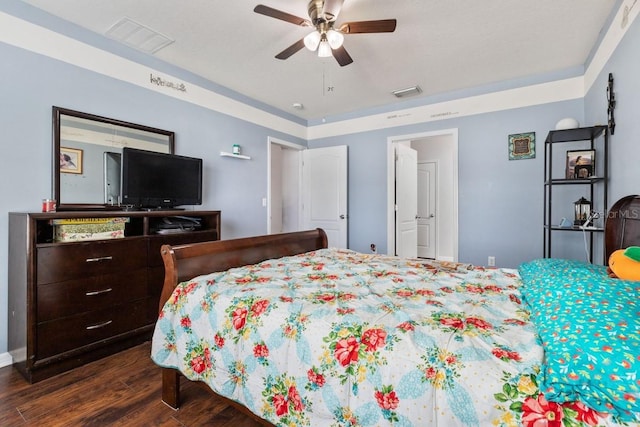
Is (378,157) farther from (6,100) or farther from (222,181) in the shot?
(6,100)

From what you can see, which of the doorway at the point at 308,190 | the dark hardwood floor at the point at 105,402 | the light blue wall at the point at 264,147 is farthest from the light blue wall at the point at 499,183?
the dark hardwood floor at the point at 105,402

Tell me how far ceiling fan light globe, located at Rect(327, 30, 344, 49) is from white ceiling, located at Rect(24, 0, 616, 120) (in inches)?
11.2

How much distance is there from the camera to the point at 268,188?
14.3ft

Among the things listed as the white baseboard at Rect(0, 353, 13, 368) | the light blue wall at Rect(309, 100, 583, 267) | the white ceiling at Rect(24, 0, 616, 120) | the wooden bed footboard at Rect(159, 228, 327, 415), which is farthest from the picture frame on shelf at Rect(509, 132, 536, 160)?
the white baseboard at Rect(0, 353, 13, 368)

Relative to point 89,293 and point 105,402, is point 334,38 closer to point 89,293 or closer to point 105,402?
point 89,293

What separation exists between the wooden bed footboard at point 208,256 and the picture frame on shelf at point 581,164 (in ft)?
8.64

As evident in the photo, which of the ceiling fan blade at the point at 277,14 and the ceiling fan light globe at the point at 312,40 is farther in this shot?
the ceiling fan light globe at the point at 312,40

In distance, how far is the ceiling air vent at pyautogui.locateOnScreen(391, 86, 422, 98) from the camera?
3.75m

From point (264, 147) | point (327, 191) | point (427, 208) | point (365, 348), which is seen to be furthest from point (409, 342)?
point (427, 208)

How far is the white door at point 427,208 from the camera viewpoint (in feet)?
20.4

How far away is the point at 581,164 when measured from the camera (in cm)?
284

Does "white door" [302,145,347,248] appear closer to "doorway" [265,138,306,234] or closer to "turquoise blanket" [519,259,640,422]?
"doorway" [265,138,306,234]

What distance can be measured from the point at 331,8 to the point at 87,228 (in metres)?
2.26

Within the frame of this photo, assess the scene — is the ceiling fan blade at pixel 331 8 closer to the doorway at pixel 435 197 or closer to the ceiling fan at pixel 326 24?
the ceiling fan at pixel 326 24
